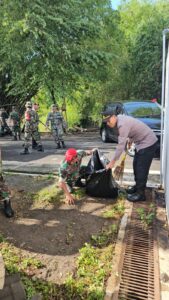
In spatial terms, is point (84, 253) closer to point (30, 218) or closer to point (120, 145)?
point (30, 218)

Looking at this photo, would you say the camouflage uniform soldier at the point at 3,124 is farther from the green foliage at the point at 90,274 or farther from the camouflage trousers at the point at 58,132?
the green foliage at the point at 90,274

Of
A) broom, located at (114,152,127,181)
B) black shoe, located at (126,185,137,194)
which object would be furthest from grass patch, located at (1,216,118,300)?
broom, located at (114,152,127,181)

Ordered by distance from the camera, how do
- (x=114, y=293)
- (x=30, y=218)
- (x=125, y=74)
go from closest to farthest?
1. (x=114, y=293)
2. (x=30, y=218)
3. (x=125, y=74)

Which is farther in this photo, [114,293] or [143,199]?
[143,199]

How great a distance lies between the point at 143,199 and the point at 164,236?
135 centimetres

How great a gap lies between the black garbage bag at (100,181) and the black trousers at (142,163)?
40 cm

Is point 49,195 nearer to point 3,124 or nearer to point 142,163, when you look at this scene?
point 142,163

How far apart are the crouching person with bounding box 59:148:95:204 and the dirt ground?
30 centimetres

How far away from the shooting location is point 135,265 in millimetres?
3881

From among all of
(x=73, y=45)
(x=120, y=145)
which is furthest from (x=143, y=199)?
(x=73, y=45)

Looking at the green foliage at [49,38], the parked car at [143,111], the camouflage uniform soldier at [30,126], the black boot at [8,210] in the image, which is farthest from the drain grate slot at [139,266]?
the green foliage at [49,38]

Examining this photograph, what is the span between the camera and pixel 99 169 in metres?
5.97

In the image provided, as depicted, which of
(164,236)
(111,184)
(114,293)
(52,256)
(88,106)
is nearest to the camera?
(114,293)

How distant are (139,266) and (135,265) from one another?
45mm
